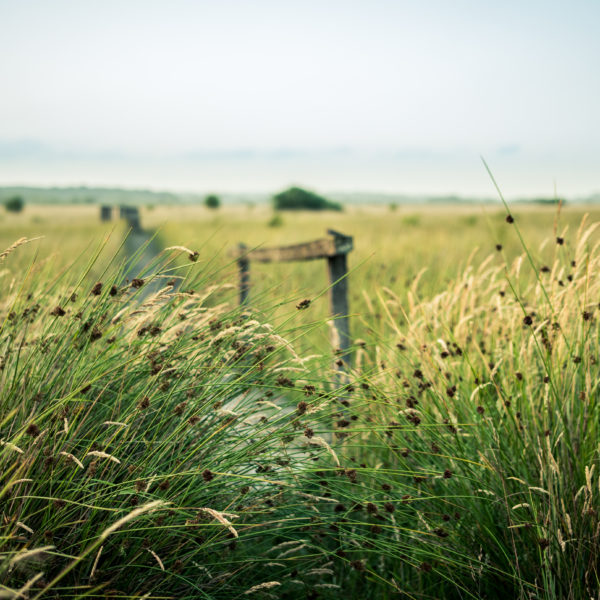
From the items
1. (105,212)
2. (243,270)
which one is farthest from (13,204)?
(243,270)

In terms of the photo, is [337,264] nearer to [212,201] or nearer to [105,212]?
[105,212]

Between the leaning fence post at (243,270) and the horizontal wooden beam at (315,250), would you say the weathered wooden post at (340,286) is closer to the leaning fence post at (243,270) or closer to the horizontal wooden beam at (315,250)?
the horizontal wooden beam at (315,250)

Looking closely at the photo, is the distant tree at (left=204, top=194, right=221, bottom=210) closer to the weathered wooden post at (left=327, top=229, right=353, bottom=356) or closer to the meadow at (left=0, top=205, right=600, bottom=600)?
the weathered wooden post at (left=327, top=229, right=353, bottom=356)

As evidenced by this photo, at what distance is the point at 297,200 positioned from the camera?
58.5 meters

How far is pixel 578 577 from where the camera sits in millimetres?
1815

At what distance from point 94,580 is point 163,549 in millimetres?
263

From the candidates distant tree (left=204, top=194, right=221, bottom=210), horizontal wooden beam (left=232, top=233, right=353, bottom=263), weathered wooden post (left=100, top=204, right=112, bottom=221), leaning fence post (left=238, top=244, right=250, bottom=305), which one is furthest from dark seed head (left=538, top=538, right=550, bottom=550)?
distant tree (left=204, top=194, right=221, bottom=210)

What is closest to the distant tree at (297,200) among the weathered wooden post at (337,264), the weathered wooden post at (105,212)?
the weathered wooden post at (105,212)

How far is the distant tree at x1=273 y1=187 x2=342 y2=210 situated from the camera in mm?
58281

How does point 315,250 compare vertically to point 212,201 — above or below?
below

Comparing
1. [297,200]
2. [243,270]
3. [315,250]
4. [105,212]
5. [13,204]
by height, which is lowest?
[243,270]

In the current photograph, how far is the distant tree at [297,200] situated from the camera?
58.3 m

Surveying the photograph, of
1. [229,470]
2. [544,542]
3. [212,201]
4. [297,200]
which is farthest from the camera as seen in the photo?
[212,201]

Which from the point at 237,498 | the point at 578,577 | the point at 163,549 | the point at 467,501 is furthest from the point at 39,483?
the point at 578,577
